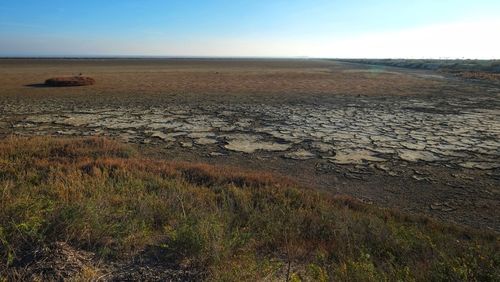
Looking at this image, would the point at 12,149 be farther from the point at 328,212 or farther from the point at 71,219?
the point at 328,212

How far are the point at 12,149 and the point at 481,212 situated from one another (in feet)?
26.8

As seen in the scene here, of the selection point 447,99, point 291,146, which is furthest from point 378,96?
point 291,146

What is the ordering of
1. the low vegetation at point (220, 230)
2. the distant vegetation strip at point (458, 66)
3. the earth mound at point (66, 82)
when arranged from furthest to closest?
the distant vegetation strip at point (458, 66)
the earth mound at point (66, 82)
the low vegetation at point (220, 230)

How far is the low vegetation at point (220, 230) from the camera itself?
3180 millimetres

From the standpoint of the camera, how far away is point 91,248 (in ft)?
11.2

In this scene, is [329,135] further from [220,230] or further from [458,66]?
[458,66]

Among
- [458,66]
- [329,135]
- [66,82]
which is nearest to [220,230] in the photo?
[329,135]

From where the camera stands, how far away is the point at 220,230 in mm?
3707

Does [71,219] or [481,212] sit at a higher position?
[71,219]

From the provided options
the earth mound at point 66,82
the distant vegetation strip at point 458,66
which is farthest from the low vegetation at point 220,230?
the distant vegetation strip at point 458,66

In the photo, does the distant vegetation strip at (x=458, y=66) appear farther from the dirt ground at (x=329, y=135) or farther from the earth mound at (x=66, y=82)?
the earth mound at (x=66, y=82)

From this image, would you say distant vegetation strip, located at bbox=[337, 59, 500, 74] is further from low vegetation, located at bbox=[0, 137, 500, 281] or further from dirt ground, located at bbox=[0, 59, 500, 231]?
low vegetation, located at bbox=[0, 137, 500, 281]

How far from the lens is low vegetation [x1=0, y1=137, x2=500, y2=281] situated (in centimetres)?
318

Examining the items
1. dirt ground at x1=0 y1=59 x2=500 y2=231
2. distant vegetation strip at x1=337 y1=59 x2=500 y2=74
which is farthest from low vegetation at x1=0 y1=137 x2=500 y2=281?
distant vegetation strip at x1=337 y1=59 x2=500 y2=74
